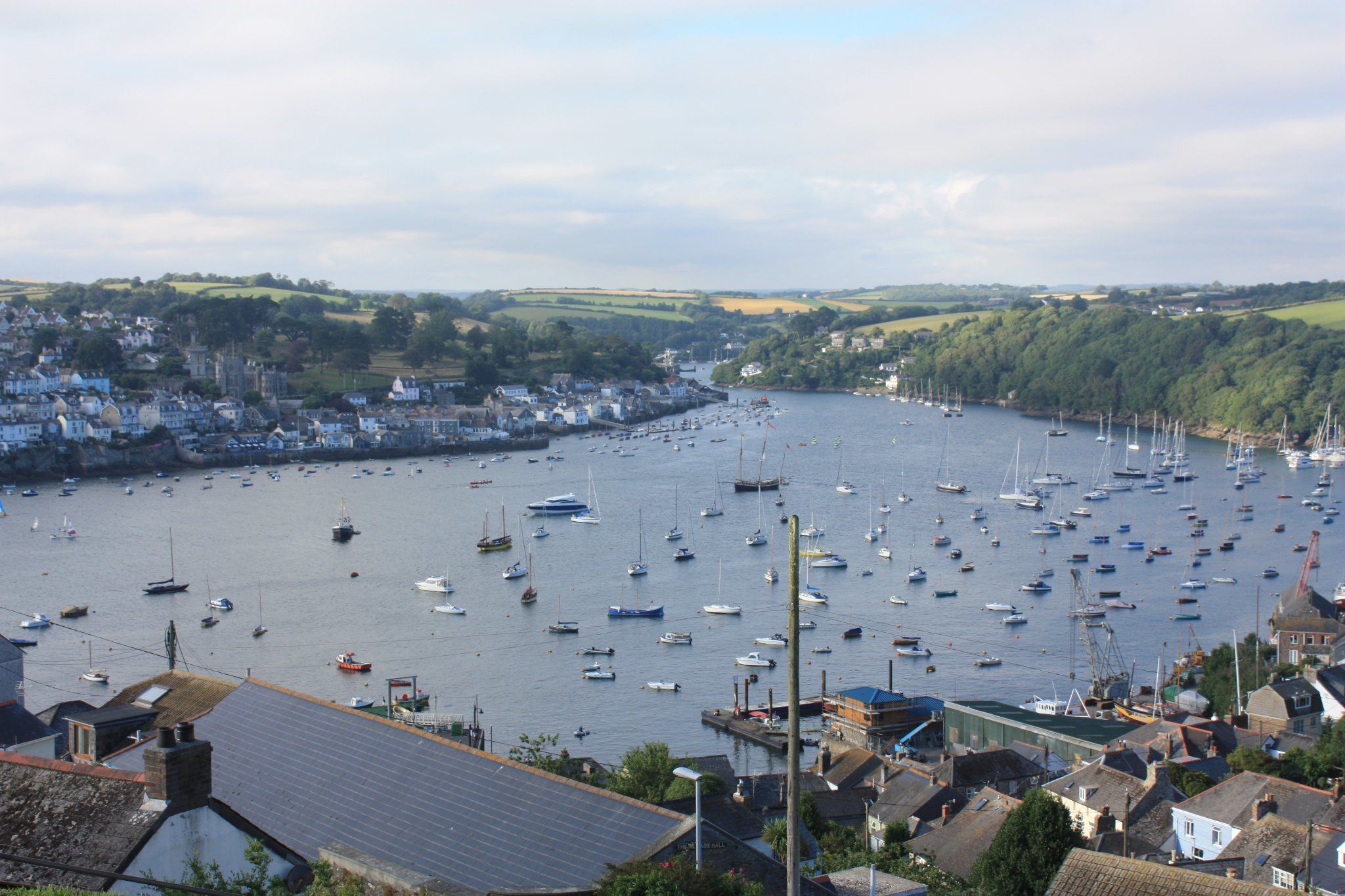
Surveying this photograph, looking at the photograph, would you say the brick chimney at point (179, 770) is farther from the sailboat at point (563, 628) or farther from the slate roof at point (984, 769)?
the sailboat at point (563, 628)

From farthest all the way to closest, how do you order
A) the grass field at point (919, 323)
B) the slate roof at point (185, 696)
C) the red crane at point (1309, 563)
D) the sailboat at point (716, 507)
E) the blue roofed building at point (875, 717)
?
the grass field at point (919, 323)
the sailboat at point (716, 507)
the red crane at point (1309, 563)
the blue roofed building at point (875, 717)
the slate roof at point (185, 696)

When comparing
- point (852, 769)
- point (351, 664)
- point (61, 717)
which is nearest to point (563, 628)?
point (351, 664)

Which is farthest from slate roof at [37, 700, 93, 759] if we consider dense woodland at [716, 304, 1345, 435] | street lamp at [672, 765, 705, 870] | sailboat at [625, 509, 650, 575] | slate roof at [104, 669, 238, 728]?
dense woodland at [716, 304, 1345, 435]

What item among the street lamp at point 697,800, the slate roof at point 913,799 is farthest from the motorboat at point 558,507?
the street lamp at point 697,800

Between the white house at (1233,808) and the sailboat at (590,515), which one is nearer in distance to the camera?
the white house at (1233,808)

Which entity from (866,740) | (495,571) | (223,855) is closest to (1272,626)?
(866,740)

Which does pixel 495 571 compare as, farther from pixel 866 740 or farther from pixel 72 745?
pixel 72 745

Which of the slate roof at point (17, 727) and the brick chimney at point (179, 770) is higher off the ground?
the brick chimney at point (179, 770)

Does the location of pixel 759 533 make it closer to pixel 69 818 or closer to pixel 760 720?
pixel 760 720
